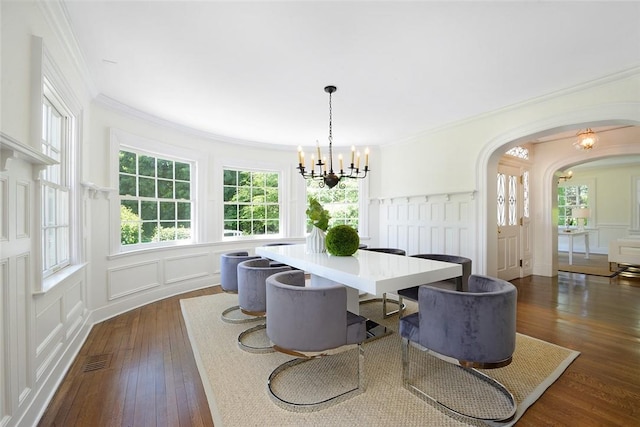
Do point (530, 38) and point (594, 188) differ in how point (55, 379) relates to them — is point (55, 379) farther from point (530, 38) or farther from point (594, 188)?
point (594, 188)

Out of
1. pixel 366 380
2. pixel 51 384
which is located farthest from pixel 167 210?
pixel 366 380

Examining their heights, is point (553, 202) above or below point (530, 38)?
below

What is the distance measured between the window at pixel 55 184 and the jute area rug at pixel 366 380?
4.49ft

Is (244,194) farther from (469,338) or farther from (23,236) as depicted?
(469,338)

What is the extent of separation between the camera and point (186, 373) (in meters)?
2.31

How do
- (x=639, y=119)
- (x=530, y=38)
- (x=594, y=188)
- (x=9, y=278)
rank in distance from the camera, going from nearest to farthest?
1. (x=9, y=278)
2. (x=530, y=38)
3. (x=639, y=119)
4. (x=594, y=188)

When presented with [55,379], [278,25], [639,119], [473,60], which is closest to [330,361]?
[55,379]

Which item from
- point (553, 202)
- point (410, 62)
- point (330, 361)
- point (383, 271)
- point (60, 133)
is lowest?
point (330, 361)

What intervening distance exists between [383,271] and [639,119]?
3.09m

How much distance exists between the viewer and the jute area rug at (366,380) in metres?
1.76

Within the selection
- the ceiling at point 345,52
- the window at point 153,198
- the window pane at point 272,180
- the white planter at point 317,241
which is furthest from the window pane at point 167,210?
the white planter at point 317,241

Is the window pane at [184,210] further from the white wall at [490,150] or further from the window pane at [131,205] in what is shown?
the white wall at [490,150]

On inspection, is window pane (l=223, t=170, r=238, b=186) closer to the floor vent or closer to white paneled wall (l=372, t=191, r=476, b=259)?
white paneled wall (l=372, t=191, r=476, b=259)

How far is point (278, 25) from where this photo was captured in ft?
7.16
